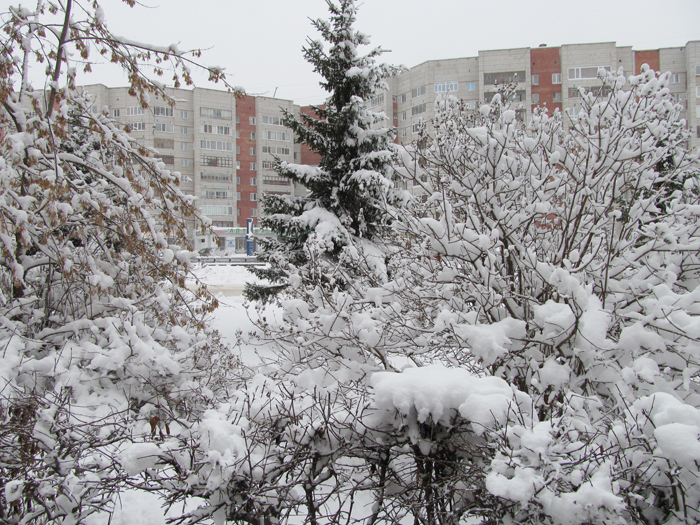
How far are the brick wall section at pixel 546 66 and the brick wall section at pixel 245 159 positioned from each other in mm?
→ 33126

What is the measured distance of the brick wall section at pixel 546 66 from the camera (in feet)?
144

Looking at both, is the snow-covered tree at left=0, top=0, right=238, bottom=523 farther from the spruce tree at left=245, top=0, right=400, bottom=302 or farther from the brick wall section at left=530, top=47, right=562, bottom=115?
the brick wall section at left=530, top=47, right=562, bottom=115

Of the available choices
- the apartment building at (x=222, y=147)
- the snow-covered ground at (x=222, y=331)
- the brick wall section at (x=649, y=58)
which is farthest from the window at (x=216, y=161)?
the brick wall section at (x=649, y=58)

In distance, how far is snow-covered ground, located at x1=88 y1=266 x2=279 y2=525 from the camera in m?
3.95

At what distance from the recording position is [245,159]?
56250mm

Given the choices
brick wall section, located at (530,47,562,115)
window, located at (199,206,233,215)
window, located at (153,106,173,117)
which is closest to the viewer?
brick wall section, located at (530,47,562,115)

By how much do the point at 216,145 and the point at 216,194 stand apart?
19.7 ft

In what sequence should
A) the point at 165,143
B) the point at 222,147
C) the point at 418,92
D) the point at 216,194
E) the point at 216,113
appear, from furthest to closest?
the point at 216,194 < the point at 222,147 < the point at 216,113 < the point at 165,143 < the point at 418,92

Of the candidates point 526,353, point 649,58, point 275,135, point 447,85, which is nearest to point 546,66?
point 447,85

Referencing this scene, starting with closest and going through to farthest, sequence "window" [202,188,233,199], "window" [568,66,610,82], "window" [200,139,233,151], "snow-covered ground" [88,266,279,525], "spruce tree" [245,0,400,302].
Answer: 1. "snow-covered ground" [88,266,279,525]
2. "spruce tree" [245,0,400,302]
3. "window" [568,66,610,82]
4. "window" [200,139,233,151]
5. "window" [202,188,233,199]

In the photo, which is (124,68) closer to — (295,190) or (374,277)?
(374,277)

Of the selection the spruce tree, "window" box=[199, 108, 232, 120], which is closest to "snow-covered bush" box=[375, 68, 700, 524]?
the spruce tree

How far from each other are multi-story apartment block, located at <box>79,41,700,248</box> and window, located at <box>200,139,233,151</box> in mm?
122

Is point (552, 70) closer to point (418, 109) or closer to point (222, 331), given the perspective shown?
point (418, 109)
